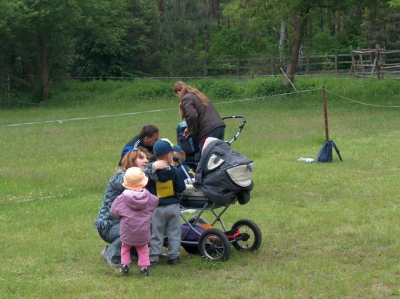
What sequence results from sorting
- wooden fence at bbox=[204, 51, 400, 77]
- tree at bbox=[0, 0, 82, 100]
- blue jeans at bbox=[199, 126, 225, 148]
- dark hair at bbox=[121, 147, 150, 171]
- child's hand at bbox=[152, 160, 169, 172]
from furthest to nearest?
wooden fence at bbox=[204, 51, 400, 77] < tree at bbox=[0, 0, 82, 100] < blue jeans at bbox=[199, 126, 225, 148] < dark hair at bbox=[121, 147, 150, 171] < child's hand at bbox=[152, 160, 169, 172]

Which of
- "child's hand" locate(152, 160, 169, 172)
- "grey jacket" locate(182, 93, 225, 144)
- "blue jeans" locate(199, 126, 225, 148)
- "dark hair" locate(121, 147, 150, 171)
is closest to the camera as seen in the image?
"child's hand" locate(152, 160, 169, 172)

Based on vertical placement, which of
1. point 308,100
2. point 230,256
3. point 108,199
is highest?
point 108,199

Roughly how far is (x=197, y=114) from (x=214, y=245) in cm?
263

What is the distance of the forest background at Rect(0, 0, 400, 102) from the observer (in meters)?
32.3

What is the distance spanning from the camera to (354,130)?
767 inches

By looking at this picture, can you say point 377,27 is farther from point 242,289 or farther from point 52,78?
point 242,289

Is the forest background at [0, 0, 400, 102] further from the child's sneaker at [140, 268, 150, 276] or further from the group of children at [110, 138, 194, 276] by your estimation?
the child's sneaker at [140, 268, 150, 276]

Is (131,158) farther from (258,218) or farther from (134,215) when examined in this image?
(258,218)

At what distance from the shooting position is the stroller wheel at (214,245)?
7.16 meters

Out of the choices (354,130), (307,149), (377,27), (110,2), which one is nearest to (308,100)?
(354,130)

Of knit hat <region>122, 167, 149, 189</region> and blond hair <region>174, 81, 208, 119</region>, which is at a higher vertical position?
blond hair <region>174, 81, 208, 119</region>

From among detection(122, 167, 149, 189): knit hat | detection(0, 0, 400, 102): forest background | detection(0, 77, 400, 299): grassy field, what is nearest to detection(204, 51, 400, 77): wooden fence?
detection(0, 0, 400, 102): forest background

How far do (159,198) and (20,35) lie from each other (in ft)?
98.4

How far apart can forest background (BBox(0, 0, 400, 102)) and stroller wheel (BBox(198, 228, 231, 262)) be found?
2079cm
